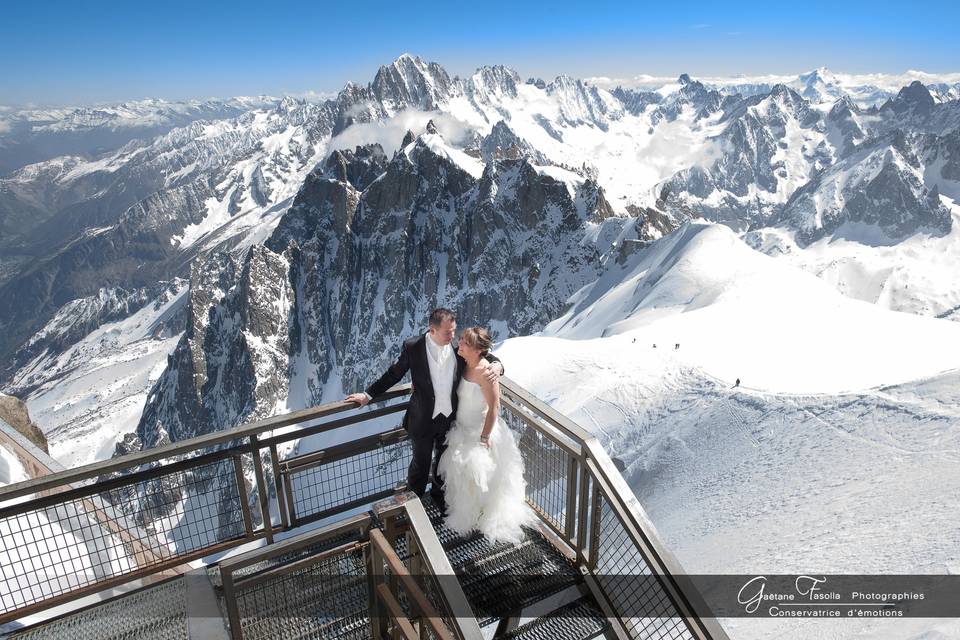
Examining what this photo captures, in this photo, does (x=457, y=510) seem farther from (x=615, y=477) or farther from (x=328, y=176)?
(x=328, y=176)

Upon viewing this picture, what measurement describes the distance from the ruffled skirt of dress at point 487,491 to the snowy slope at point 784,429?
5.00 meters

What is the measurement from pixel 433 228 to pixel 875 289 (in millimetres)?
126556

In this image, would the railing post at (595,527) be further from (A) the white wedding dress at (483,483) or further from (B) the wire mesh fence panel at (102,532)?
(B) the wire mesh fence panel at (102,532)

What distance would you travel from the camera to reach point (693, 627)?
4.11 metres

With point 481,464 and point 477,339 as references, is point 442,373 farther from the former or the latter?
point 481,464

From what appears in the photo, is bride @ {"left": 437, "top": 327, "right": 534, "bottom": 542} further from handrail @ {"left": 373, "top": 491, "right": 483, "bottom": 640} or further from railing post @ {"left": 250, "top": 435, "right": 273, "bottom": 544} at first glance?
railing post @ {"left": 250, "top": 435, "right": 273, "bottom": 544}

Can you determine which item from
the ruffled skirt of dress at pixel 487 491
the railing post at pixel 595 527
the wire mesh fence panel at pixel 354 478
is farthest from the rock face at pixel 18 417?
the railing post at pixel 595 527

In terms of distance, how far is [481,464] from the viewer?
5.62 metres

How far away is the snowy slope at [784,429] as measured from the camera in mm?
9773

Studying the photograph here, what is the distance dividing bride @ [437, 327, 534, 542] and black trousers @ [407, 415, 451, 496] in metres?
0.24

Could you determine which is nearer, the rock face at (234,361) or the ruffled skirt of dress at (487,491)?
the ruffled skirt of dress at (487,491)

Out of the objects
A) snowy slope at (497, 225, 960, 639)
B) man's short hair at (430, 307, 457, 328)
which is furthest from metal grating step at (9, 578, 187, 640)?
snowy slope at (497, 225, 960, 639)

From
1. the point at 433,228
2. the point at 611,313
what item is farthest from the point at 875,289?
the point at 611,313

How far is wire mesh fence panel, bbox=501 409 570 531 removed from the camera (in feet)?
20.6
